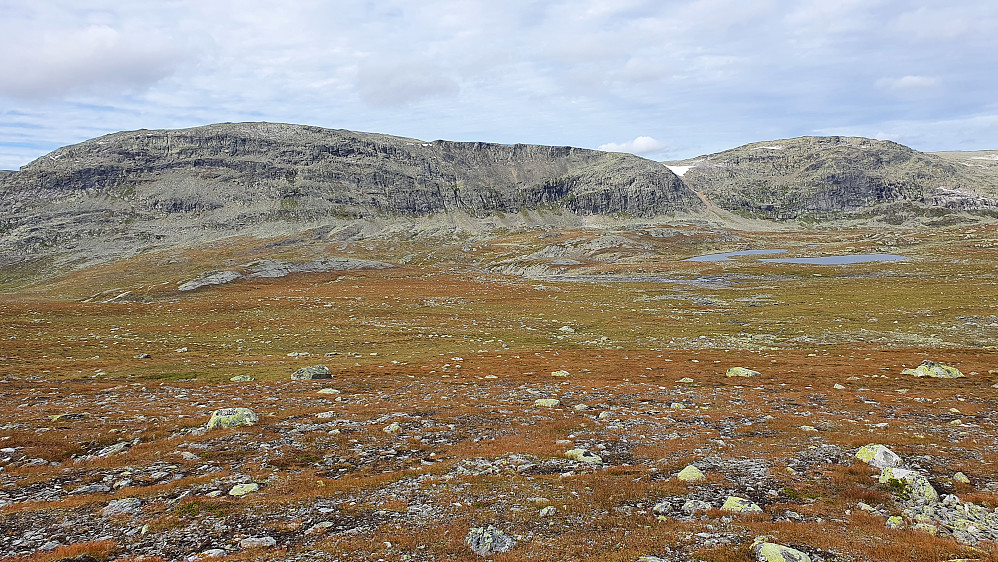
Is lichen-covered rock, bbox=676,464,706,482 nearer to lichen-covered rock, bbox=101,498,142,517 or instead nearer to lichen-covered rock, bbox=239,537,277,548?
lichen-covered rock, bbox=239,537,277,548

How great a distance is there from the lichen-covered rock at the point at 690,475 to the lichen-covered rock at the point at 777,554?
4745 millimetres

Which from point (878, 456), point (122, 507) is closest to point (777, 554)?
point (878, 456)

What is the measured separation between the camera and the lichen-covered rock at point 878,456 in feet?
47.5

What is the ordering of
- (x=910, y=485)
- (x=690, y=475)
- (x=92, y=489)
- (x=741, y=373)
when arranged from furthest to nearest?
(x=741, y=373) < (x=690, y=475) < (x=92, y=489) < (x=910, y=485)

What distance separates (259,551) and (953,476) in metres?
19.6

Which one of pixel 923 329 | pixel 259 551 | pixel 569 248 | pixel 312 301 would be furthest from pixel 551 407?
pixel 569 248

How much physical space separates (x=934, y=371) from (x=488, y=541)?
122ft

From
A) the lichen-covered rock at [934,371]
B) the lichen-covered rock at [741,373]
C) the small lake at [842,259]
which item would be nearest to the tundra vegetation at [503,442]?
the lichen-covered rock at [934,371]

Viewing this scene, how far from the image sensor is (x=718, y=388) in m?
29.3

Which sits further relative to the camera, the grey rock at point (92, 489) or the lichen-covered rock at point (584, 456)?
the lichen-covered rock at point (584, 456)

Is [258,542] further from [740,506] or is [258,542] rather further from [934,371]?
[934,371]

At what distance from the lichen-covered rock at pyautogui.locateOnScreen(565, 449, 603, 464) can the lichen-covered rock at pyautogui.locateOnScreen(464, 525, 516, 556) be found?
657 centimetres

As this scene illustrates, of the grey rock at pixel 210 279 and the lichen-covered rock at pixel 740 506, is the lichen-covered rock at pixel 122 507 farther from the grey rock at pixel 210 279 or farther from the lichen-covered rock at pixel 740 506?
the grey rock at pixel 210 279

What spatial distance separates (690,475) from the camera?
1424 centimetres
